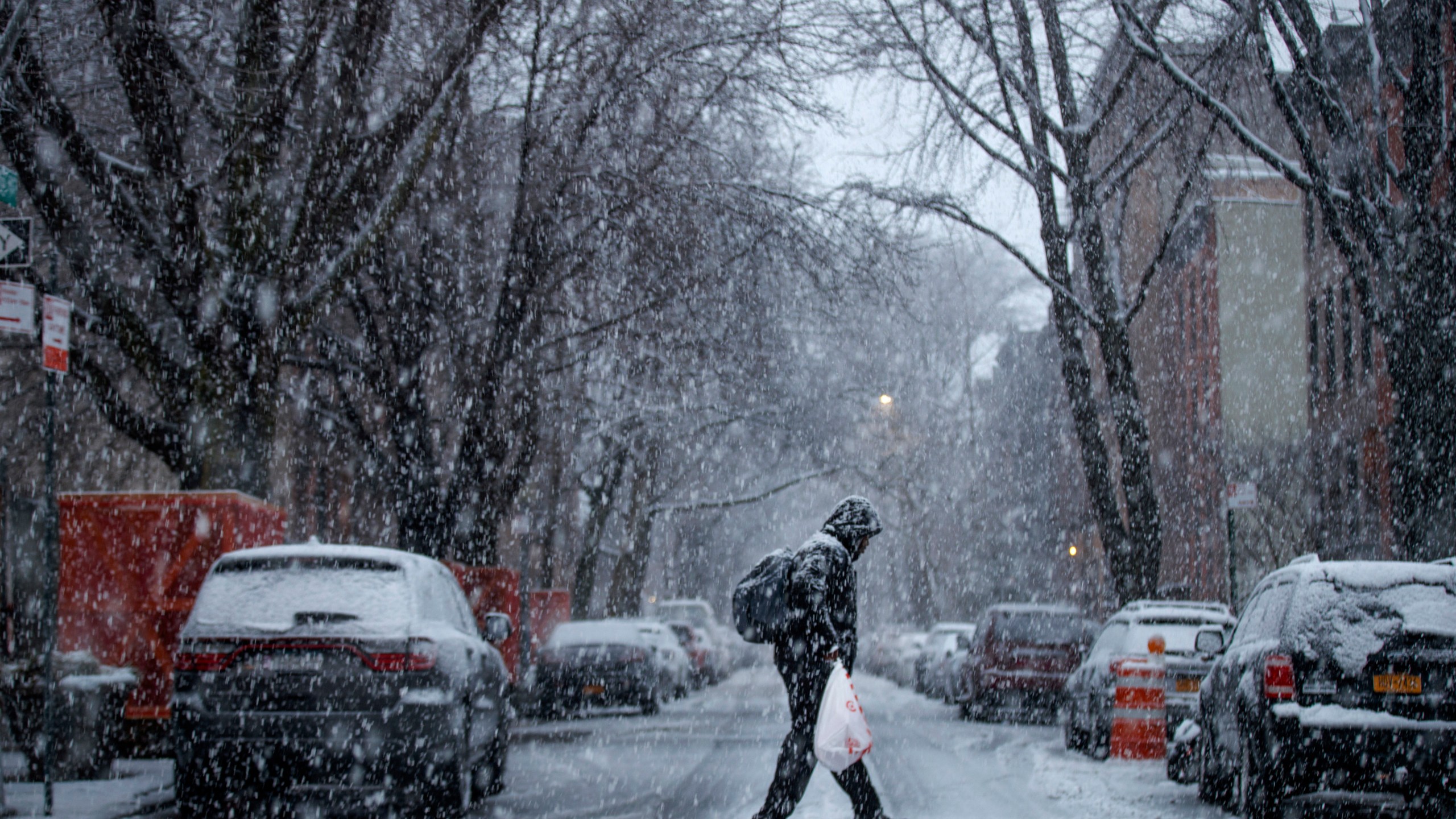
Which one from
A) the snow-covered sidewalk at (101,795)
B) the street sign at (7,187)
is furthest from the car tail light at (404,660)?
the street sign at (7,187)

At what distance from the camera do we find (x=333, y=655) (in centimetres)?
938

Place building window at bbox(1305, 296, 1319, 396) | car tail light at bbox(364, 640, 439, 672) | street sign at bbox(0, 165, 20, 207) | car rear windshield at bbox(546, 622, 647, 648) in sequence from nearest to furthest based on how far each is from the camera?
car tail light at bbox(364, 640, 439, 672) → street sign at bbox(0, 165, 20, 207) → car rear windshield at bbox(546, 622, 647, 648) → building window at bbox(1305, 296, 1319, 396)

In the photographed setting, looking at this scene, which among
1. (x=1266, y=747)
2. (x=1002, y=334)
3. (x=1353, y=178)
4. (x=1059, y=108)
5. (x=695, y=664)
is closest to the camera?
(x=1266, y=747)

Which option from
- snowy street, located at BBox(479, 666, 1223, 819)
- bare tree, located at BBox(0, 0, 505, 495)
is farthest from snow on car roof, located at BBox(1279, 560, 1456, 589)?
bare tree, located at BBox(0, 0, 505, 495)

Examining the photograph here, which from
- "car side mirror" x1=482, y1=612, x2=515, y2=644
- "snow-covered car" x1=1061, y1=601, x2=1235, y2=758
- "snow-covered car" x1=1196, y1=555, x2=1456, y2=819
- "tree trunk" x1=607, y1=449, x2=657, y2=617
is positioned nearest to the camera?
"snow-covered car" x1=1196, y1=555, x2=1456, y2=819

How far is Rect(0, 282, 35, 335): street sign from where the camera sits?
396 inches

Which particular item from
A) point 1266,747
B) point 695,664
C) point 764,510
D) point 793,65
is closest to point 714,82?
point 793,65

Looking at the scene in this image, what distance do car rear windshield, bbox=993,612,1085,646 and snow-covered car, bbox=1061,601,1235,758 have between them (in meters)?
5.96

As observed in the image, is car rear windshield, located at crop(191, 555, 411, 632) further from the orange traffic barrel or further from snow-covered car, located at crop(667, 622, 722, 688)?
snow-covered car, located at crop(667, 622, 722, 688)

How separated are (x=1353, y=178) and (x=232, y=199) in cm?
1036

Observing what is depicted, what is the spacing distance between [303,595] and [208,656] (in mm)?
657

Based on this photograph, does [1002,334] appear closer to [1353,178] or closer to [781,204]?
[781,204]

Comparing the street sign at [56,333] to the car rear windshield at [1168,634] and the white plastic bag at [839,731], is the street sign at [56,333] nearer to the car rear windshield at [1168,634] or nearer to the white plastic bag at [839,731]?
the white plastic bag at [839,731]

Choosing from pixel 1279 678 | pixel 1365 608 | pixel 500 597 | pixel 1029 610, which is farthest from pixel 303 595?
pixel 500 597
